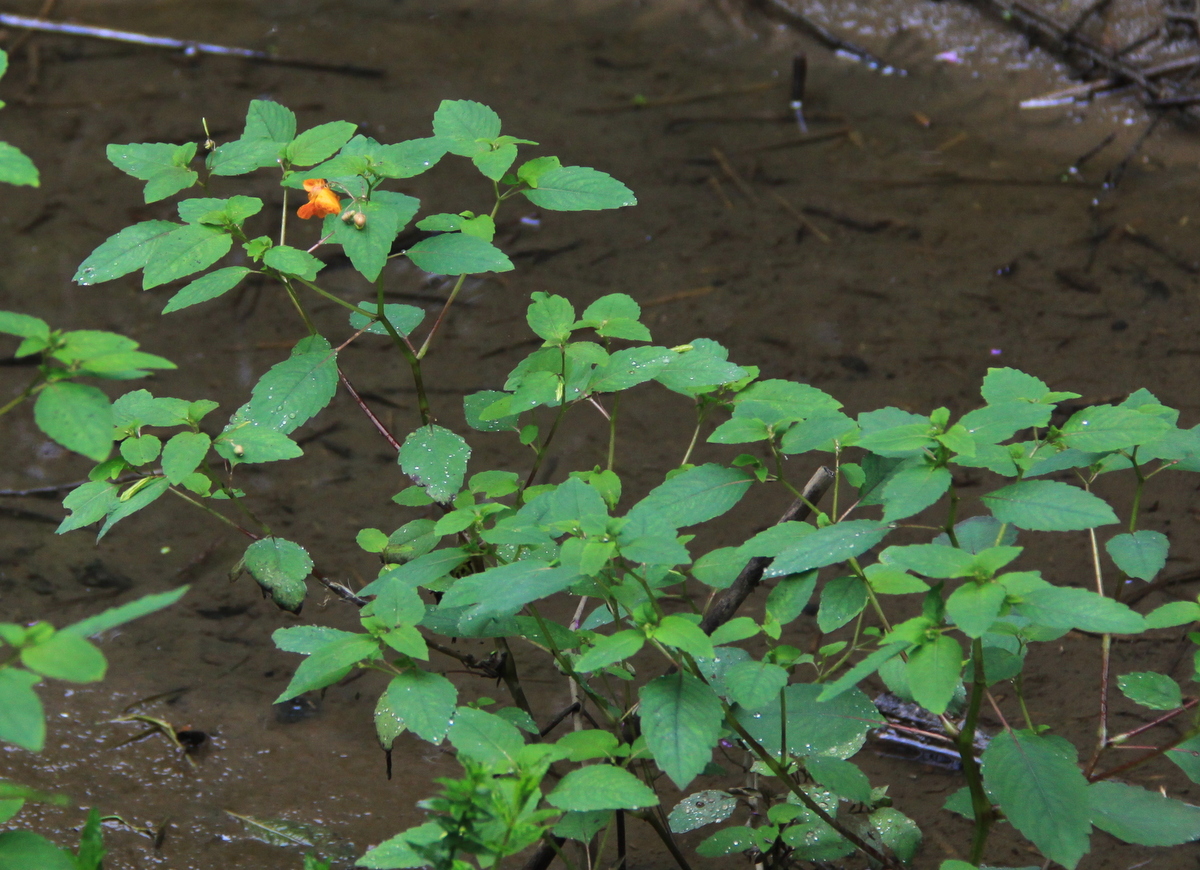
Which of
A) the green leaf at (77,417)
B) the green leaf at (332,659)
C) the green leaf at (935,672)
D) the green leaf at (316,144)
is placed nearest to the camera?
the green leaf at (77,417)

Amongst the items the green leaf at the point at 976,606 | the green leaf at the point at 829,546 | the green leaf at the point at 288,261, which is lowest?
the green leaf at the point at 829,546

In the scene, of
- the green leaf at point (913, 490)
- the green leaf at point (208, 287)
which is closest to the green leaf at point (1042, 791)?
the green leaf at point (913, 490)

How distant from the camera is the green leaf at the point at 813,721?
1623 mm

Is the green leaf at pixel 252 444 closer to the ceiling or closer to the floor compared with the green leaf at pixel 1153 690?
closer to the ceiling

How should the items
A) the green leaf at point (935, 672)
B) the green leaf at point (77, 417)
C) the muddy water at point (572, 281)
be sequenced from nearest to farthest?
the green leaf at point (77, 417) → the green leaf at point (935, 672) → the muddy water at point (572, 281)

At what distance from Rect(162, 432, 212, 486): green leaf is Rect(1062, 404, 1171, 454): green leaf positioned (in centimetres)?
131

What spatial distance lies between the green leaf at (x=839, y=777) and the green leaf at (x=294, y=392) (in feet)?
3.25

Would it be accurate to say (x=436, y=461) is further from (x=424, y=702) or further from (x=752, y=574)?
(x=752, y=574)

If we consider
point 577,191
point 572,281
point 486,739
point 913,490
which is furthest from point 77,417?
point 572,281

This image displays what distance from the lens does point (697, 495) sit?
1.61m

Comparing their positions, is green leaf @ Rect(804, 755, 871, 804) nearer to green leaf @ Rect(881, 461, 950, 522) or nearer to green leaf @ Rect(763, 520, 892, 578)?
green leaf @ Rect(763, 520, 892, 578)

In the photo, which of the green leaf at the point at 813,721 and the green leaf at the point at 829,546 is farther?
the green leaf at the point at 813,721

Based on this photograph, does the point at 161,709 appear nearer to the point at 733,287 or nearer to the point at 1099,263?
the point at 733,287

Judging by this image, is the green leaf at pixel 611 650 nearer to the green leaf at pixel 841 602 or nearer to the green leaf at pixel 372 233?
the green leaf at pixel 841 602
